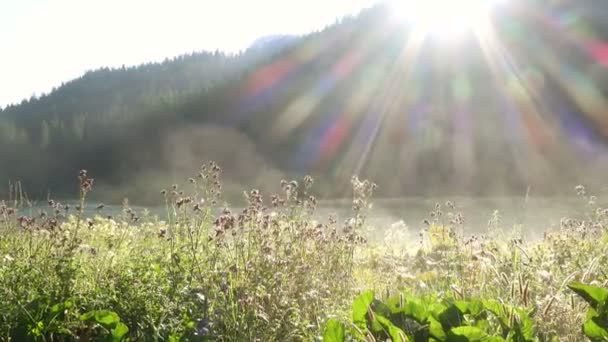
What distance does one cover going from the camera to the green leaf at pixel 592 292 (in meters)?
1.81

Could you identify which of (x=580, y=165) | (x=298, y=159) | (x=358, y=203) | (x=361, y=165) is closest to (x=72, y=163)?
(x=298, y=159)

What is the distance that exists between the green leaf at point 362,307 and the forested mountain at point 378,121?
37.2 meters

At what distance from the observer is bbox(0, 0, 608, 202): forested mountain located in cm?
5047

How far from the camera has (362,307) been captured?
6.28 ft

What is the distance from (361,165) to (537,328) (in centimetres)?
5267

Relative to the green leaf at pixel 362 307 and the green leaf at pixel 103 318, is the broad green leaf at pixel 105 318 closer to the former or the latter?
the green leaf at pixel 103 318

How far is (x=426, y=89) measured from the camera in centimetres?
6241

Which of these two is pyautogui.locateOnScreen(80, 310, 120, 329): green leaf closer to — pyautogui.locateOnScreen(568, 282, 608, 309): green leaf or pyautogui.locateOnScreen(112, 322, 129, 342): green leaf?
pyautogui.locateOnScreen(112, 322, 129, 342): green leaf

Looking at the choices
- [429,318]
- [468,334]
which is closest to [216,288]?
[429,318]

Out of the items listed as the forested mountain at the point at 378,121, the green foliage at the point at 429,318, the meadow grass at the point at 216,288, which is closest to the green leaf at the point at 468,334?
A: the green foliage at the point at 429,318

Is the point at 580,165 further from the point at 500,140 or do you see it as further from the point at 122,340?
the point at 122,340

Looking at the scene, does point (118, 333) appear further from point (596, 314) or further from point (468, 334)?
point (596, 314)

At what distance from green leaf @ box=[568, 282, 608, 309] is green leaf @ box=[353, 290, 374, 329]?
61cm

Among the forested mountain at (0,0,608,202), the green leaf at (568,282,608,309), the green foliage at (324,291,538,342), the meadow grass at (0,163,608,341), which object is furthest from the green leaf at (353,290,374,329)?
the forested mountain at (0,0,608,202)
